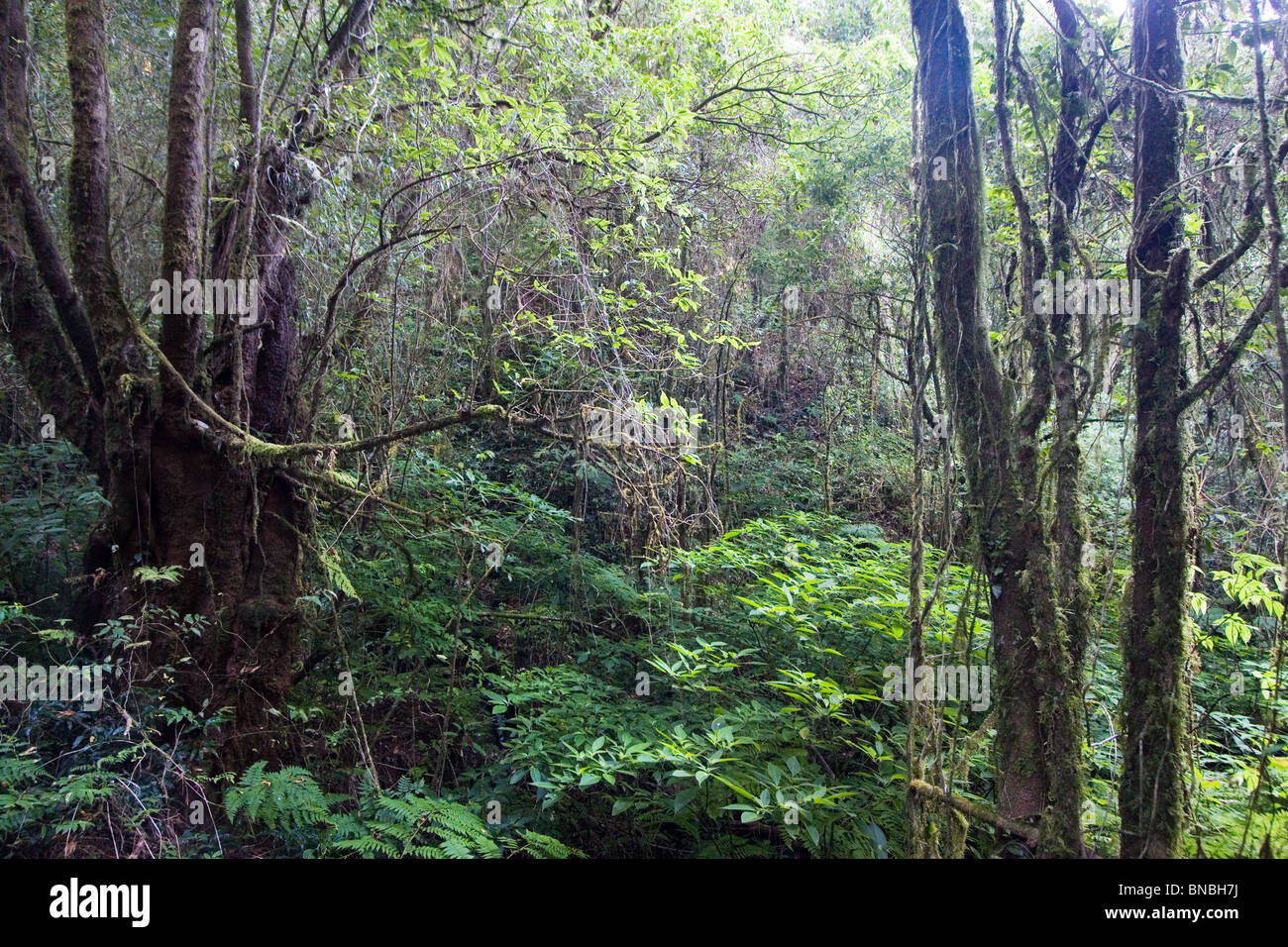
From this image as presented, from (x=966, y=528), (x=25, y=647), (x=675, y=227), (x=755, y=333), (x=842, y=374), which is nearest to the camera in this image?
(x=966, y=528)

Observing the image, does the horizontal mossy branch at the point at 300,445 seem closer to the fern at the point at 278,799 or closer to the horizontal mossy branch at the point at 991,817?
the fern at the point at 278,799

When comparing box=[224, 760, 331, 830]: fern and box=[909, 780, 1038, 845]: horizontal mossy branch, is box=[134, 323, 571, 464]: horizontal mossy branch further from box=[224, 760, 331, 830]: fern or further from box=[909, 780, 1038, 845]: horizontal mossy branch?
box=[909, 780, 1038, 845]: horizontal mossy branch

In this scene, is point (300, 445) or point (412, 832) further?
point (300, 445)

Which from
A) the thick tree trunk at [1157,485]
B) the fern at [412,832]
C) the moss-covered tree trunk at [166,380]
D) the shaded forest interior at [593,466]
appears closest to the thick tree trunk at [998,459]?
the shaded forest interior at [593,466]

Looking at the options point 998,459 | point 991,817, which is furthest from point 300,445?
point 991,817

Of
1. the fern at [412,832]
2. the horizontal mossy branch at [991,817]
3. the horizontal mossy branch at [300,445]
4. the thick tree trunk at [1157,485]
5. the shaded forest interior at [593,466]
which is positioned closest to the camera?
the thick tree trunk at [1157,485]

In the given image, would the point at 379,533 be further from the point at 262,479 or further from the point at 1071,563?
the point at 1071,563

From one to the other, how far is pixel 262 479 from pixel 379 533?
3.79 feet

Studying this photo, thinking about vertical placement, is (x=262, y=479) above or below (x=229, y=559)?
above

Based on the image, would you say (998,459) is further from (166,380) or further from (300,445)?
(166,380)

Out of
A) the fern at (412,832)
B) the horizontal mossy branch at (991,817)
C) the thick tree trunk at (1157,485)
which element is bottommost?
the fern at (412,832)

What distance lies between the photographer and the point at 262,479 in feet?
15.3

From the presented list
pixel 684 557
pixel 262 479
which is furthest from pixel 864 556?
pixel 262 479
